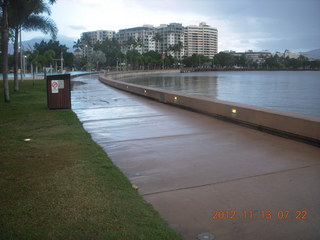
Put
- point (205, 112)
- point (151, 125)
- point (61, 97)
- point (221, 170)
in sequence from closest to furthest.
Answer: point (221, 170), point (151, 125), point (205, 112), point (61, 97)

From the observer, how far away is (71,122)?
1098cm

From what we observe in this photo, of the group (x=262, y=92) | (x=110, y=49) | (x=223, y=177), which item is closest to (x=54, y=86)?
(x=223, y=177)

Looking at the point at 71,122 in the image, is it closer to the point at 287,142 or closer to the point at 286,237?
the point at 287,142

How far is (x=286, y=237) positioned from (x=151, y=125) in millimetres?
7310

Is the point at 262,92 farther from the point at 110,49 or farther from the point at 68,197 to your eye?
the point at 110,49

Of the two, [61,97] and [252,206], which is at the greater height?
[61,97]

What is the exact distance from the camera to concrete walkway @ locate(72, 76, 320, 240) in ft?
13.3

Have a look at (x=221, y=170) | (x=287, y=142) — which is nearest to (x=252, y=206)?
(x=221, y=170)

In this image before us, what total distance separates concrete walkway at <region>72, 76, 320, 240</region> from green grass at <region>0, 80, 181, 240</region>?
13.5 inches

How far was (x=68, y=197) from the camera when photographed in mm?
4641
